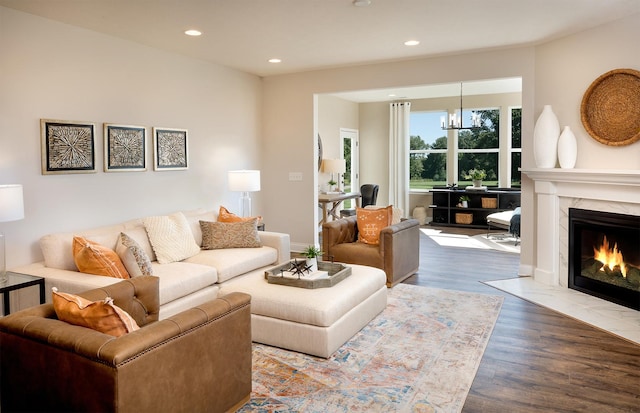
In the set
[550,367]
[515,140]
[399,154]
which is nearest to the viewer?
[550,367]

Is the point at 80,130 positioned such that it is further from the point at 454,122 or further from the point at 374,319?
the point at 454,122

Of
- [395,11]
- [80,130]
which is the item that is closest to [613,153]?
[395,11]

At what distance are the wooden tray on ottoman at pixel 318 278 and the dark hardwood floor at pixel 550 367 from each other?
1204 millimetres

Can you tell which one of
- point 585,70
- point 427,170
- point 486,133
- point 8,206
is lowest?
point 8,206

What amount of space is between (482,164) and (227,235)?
6.55 meters

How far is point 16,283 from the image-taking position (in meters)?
3.31

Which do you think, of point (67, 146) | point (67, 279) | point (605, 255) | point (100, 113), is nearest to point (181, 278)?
point (67, 279)

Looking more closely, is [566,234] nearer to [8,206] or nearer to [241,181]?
[241,181]

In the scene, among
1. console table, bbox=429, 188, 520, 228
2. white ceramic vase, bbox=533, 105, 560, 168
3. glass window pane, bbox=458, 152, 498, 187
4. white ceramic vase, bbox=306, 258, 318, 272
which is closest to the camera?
white ceramic vase, bbox=306, 258, 318, 272

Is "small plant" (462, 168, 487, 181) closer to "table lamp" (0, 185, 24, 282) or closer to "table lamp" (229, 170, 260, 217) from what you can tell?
"table lamp" (229, 170, 260, 217)

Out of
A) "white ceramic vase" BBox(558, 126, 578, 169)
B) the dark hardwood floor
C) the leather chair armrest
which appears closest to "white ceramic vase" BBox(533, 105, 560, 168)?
"white ceramic vase" BBox(558, 126, 578, 169)

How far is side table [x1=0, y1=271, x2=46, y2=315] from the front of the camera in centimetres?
324

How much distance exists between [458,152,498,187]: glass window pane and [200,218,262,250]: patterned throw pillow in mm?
6265

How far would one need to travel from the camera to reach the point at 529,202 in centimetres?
540
